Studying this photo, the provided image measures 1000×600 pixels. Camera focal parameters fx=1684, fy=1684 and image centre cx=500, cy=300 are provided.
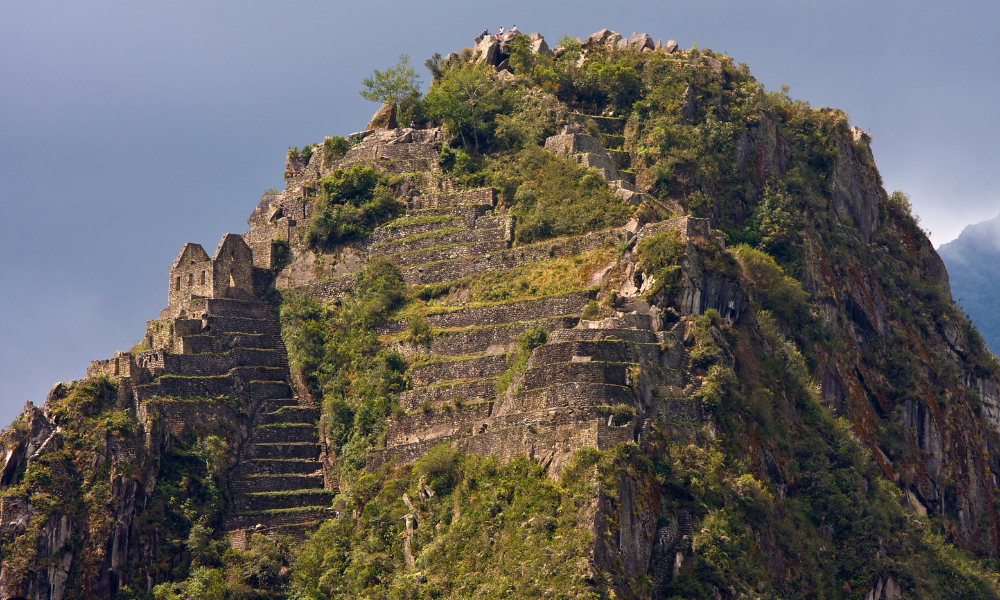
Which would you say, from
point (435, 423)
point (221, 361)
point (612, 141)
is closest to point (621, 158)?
point (612, 141)

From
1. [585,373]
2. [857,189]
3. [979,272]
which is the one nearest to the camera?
[585,373]

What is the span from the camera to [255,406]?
78375 millimetres

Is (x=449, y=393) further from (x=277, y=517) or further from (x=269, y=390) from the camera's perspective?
(x=269, y=390)

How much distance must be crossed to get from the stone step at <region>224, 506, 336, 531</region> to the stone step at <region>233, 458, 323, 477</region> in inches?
94.1

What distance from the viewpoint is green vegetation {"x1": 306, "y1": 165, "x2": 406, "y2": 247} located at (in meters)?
87.6

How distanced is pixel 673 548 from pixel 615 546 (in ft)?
11.2

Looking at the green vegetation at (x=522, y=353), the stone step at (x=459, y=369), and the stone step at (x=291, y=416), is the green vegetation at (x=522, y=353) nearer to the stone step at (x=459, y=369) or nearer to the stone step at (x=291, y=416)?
the stone step at (x=459, y=369)

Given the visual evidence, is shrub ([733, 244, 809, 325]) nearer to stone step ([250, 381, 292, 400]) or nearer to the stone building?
stone step ([250, 381, 292, 400])

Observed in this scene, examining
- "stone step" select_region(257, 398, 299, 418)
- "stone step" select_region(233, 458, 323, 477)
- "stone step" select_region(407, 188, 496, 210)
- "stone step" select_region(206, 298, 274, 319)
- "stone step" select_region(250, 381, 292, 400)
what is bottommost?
"stone step" select_region(233, 458, 323, 477)

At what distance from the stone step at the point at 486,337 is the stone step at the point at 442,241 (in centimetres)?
785

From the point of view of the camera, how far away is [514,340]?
2933 inches

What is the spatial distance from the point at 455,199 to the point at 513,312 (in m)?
12.7

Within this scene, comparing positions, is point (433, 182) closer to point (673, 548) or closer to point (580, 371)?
point (580, 371)

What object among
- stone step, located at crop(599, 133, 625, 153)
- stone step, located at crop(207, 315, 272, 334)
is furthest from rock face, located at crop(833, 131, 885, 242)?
stone step, located at crop(207, 315, 272, 334)
